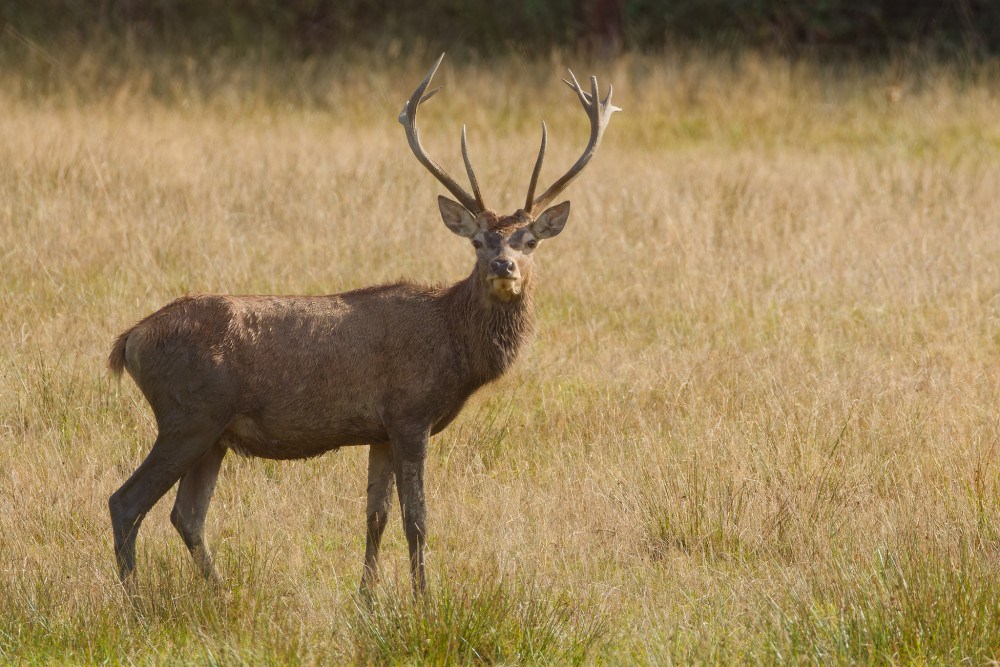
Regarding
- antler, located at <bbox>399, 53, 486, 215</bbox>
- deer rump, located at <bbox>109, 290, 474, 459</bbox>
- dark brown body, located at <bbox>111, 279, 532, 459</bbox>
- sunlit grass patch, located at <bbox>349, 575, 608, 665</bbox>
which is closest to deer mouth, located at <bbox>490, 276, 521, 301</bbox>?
dark brown body, located at <bbox>111, 279, 532, 459</bbox>

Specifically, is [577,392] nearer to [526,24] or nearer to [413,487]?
[413,487]

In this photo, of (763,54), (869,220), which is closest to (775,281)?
(869,220)

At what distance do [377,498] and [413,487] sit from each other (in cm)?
34

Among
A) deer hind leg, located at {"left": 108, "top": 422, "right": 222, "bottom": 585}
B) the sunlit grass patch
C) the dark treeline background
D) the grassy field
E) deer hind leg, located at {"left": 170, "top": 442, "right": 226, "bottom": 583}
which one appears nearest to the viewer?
the sunlit grass patch

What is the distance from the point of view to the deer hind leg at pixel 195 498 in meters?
5.43

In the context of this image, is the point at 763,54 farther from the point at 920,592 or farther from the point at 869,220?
A: the point at 920,592

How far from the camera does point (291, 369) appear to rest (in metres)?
5.28

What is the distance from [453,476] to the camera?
643cm

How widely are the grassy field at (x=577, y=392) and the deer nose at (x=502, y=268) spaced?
2.53 feet

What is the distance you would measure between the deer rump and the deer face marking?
0.35 metres

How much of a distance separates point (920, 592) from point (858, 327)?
14.1 ft

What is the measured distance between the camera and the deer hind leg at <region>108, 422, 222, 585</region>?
16.8 feet

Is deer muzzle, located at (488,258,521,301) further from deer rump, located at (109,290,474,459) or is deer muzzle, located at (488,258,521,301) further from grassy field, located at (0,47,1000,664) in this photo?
grassy field, located at (0,47,1000,664)

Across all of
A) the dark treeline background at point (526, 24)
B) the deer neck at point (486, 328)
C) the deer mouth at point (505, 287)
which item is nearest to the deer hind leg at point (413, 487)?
the deer neck at point (486, 328)
